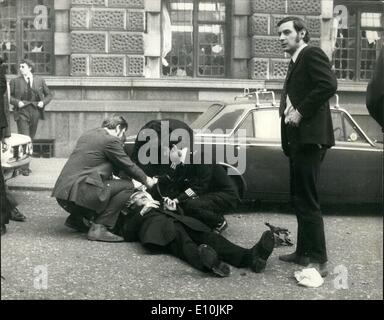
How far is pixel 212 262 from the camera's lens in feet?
17.3

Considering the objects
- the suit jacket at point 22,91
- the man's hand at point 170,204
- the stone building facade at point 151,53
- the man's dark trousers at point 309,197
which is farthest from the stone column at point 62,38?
the man's dark trousers at point 309,197

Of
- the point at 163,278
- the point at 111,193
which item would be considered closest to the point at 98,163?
the point at 111,193

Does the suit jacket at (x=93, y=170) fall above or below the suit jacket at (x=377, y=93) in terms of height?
below

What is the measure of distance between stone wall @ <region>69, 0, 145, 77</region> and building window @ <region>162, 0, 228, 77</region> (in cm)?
120

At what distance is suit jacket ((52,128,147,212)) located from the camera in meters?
6.56

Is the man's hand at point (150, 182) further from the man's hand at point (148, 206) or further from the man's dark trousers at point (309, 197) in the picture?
the man's dark trousers at point (309, 197)

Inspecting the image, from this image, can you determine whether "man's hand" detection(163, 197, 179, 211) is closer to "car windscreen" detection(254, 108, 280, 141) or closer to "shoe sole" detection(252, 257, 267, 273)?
"shoe sole" detection(252, 257, 267, 273)

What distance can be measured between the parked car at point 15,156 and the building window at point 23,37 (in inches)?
229

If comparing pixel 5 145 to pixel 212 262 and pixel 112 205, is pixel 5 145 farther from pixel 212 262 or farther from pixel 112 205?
pixel 212 262

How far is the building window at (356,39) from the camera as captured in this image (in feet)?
50.1

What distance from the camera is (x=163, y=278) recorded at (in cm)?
532

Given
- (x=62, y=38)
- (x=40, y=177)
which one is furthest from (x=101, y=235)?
(x=62, y=38)

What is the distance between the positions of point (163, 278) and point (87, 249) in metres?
1.21

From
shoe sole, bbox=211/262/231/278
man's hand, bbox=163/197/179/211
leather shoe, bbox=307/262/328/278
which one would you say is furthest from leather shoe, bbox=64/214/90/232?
leather shoe, bbox=307/262/328/278
